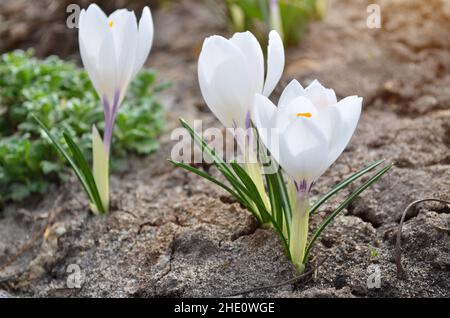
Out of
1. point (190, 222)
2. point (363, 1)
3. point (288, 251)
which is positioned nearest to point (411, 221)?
point (288, 251)

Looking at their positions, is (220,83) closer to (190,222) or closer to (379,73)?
(190,222)

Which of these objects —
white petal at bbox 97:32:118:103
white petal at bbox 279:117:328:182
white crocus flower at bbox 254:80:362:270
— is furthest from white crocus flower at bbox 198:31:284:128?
white petal at bbox 97:32:118:103

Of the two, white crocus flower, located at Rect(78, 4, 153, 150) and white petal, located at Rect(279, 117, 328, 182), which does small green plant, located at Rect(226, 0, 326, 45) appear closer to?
white crocus flower, located at Rect(78, 4, 153, 150)

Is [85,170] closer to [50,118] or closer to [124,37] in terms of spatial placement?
[124,37]

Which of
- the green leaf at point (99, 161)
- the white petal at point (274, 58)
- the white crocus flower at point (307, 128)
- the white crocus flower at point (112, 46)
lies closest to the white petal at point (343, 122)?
the white crocus flower at point (307, 128)

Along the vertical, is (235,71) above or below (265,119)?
above

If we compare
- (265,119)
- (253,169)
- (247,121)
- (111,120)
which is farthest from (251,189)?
(111,120)

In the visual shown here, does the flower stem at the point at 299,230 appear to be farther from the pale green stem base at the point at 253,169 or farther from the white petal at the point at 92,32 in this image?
the white petal at the point at 92,32
